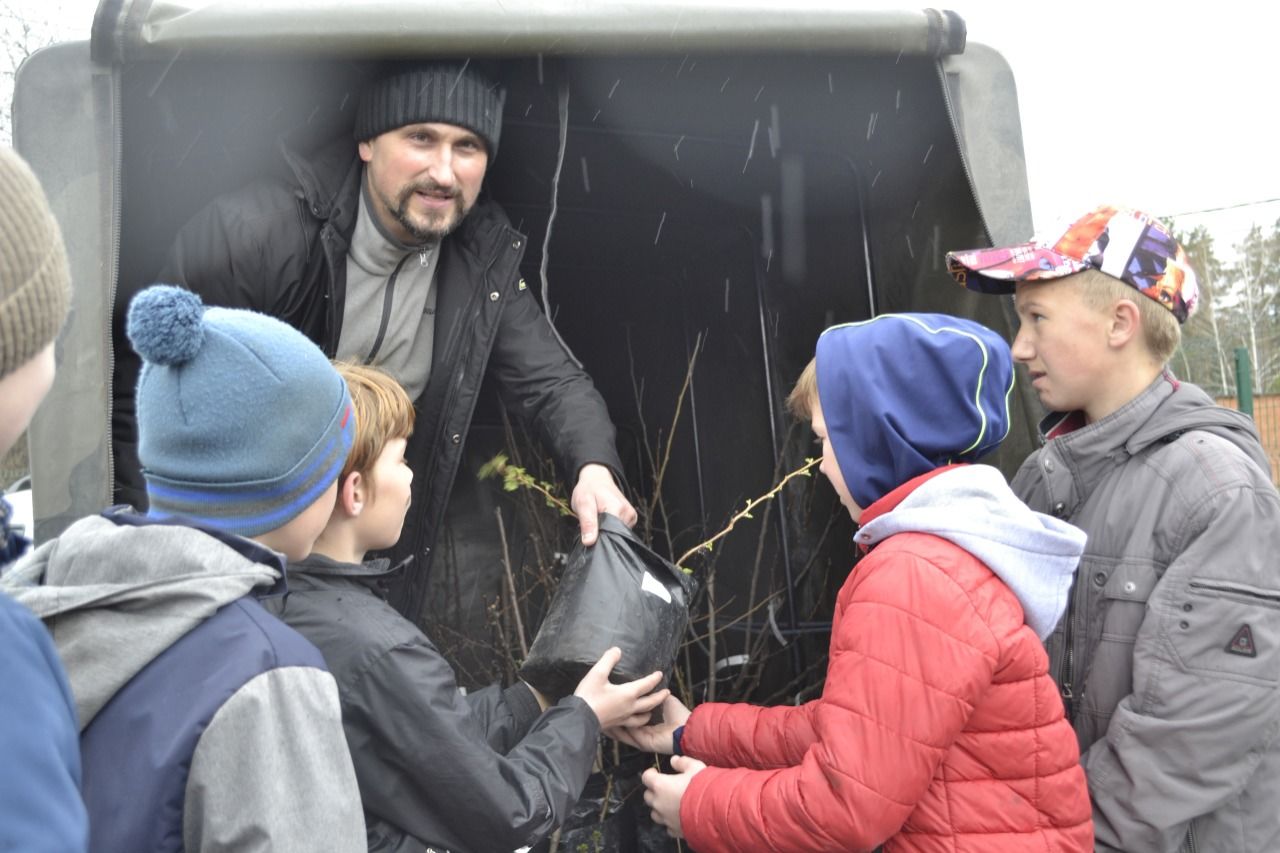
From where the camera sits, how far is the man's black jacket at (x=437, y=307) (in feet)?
9.27

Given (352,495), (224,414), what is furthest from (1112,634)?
(224,414)

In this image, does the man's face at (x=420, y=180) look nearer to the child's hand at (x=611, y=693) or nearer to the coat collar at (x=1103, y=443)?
the child's hand at (x=611, y=693)

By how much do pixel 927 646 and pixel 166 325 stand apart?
122cm

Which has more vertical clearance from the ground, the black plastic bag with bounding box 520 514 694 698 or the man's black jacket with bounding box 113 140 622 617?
the man's black jacket with bounding box 113 140 622 617

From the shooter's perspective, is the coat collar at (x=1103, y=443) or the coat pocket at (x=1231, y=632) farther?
the coat collar at (x=1103, y=443)

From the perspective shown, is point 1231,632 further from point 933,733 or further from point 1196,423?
point 933,733

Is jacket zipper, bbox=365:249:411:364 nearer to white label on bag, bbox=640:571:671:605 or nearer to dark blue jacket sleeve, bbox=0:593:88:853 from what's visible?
white label on bag, bbox=640:571:671:605

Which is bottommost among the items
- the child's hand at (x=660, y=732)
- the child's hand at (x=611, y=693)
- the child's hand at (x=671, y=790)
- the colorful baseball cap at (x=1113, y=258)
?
the child's hand at (x=660, y=732)

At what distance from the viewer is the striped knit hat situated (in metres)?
1.46

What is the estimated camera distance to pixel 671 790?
2.04 meters

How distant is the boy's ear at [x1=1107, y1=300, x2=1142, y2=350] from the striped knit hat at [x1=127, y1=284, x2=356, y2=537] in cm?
161

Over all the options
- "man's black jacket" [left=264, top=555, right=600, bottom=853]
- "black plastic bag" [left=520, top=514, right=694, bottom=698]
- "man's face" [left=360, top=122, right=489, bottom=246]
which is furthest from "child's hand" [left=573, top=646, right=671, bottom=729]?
"man's face" [left=360, top=122, right=489, bottom=246]

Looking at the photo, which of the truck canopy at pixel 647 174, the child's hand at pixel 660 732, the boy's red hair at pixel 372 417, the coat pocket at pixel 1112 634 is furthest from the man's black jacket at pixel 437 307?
the coat pocket at pixel 1112 634

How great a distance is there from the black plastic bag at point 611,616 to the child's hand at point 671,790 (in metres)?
0.20
